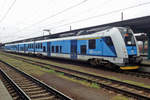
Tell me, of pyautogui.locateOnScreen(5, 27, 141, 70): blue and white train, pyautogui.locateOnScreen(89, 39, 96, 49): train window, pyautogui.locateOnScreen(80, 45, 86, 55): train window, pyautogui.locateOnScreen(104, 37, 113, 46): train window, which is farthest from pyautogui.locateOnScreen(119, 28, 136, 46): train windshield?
pyautogui.locateOnScreen(80, 45, 86, 55): train window

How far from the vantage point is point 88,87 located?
22.2 feet

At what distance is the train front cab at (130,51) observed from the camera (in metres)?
9.60

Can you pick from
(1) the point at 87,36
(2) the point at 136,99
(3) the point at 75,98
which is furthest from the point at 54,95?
(1) the point at 87,36

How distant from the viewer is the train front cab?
960 centimetres

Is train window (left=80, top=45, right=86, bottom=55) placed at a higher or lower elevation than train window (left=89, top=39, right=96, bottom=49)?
lower

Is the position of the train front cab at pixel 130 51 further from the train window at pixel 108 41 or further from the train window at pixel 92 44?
the train window at pixel 92 44

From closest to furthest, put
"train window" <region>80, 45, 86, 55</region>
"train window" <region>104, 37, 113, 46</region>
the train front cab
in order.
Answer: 1. the train front cab
2. "train window" <region>104, 37, 113, 46</region>
3. "train window" <region>80, 45, 86, 55</region>

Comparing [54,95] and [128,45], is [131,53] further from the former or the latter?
[54,95]

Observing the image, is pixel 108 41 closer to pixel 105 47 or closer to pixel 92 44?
pixel 105 47

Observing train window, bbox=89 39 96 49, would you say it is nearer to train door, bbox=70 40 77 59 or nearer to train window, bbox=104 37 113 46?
train window, bbox=104 37 113 46

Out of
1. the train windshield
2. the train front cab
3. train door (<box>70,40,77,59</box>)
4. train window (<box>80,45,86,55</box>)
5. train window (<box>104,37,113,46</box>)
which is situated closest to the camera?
the train front cab

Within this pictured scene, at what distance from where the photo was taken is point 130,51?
9.85 meters

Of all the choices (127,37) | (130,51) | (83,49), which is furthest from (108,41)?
(83,49)

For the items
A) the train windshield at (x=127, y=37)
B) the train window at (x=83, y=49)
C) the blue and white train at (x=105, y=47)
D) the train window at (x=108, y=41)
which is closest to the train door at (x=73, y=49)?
the blue and white train at (x=105, y=47)
